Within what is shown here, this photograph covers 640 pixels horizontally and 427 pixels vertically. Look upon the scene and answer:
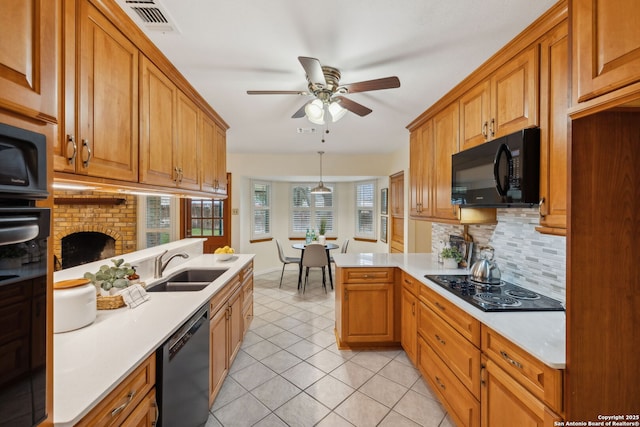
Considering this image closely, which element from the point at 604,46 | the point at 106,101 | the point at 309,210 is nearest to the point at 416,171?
the point at 604,46

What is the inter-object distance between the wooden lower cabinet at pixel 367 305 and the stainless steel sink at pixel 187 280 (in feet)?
4.01

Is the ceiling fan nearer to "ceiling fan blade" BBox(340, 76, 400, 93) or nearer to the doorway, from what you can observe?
"ceiling fan blade" BBox(340, 76, 400, 93)

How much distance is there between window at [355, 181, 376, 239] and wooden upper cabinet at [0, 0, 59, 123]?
5644 mm

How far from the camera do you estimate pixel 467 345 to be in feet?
5.22

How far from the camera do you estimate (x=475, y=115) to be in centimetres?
204

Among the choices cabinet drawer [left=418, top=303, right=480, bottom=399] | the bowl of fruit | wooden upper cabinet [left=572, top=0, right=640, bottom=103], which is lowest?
cabinet drawer [left=418, top=303, right=480, bottom=399]

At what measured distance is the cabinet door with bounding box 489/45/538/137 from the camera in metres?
1.51

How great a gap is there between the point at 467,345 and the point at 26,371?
6.09ft

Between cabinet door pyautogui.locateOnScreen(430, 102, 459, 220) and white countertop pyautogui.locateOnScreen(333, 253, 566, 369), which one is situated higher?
cabinet door pyautogui.locateOnScreen(430, 102, 459, 220)

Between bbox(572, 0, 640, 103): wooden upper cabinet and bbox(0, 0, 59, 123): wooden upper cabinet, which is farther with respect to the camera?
bbox(572, 0, 640, 103): wooden upper cabinet

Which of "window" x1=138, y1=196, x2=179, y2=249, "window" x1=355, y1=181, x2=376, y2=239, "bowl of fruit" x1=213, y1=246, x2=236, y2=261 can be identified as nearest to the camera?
"bowl of fruit" x1=213, y1=246, x2=236, y2=261

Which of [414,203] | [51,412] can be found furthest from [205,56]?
[414,203]

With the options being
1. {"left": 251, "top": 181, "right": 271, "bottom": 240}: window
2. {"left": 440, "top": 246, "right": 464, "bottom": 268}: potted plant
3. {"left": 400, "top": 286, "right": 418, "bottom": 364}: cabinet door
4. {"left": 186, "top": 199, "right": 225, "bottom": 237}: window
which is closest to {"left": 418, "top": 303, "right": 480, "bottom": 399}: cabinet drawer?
{"left": 400, "top": 286, "right": 418, "bottom": 364}: cabinet door

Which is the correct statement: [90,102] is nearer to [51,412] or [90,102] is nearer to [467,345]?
[51,412]
